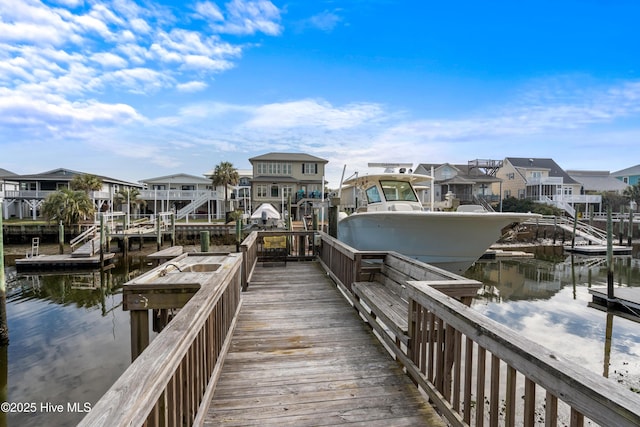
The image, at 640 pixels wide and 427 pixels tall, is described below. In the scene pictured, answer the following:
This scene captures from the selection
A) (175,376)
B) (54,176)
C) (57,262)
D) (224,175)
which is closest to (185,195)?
(224,175)

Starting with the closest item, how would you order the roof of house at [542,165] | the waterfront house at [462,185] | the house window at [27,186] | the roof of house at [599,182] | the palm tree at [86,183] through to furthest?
1. the palm tree at [86,183]
2. the house window at [27,186]
3. the waterfront house at [462,185]
4. the roof of house at [542,165]
5. the roof of house at [599,182]

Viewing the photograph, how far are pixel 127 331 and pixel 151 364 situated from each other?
966 centimetres

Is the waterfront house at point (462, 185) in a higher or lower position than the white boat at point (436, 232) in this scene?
higher

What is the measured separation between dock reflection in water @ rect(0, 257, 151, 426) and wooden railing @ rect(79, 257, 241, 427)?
4.66 metres

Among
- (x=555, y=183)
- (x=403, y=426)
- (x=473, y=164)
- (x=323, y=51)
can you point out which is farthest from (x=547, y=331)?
(x=473, y=164)

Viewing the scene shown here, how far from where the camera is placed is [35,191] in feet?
112

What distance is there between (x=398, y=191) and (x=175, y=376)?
403 inches

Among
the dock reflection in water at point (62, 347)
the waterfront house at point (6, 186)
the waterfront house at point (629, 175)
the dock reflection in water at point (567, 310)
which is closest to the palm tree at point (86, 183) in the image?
the waterfront house at point (6, 186)

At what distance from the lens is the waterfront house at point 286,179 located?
34281 millimetres

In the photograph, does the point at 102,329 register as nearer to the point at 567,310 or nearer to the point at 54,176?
the point at 567,310

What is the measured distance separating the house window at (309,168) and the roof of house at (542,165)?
29579 mm

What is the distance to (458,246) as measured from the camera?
29.7ft

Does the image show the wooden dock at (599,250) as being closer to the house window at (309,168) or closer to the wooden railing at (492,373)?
the house window at (309,168)

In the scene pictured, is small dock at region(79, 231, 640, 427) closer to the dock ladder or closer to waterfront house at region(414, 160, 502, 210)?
the dock ladder
